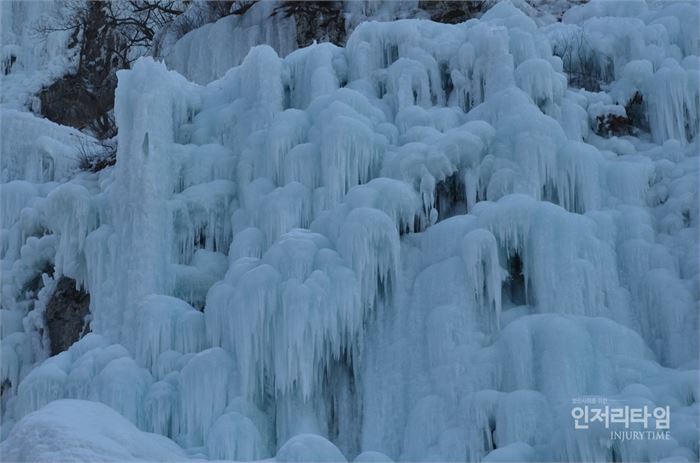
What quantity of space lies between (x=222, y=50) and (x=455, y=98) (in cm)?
578

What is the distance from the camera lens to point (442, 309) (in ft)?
25.9

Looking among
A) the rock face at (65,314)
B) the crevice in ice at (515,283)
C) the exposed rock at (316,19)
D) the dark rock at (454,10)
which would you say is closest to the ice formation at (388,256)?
the crevice in ice at (515,283)

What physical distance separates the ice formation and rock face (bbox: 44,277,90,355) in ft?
0.47

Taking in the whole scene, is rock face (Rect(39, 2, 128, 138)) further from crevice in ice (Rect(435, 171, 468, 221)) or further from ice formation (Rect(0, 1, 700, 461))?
crevice in ice (Rect(435, 171, 468, 221))

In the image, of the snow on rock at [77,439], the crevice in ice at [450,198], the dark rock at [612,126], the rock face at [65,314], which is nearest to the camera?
the snow on rock at [77,439]

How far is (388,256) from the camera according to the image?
813 cm

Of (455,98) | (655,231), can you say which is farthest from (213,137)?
(655,231)

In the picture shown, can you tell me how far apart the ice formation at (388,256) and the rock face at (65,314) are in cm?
14

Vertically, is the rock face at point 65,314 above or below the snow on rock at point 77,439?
above

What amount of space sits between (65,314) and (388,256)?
4368mm

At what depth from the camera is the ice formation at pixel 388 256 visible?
732 cm

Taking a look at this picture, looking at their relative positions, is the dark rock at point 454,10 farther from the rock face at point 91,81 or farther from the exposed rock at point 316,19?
the rock face at point 91,81

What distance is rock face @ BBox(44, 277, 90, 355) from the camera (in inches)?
410

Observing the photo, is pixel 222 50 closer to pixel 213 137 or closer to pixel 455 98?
pixel 213 137
